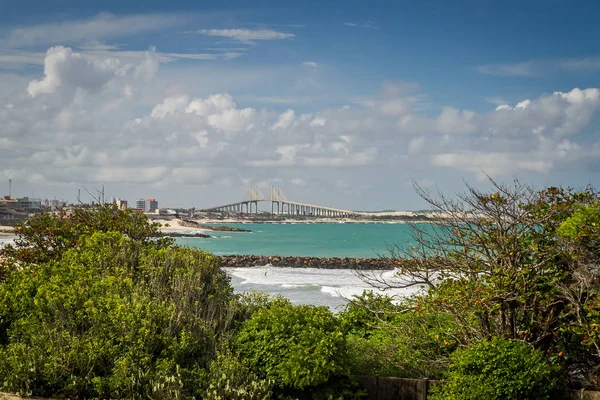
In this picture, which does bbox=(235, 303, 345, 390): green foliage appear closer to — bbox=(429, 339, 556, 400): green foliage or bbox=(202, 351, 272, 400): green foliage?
bbox=(202, 351, 272, 400): green foliage

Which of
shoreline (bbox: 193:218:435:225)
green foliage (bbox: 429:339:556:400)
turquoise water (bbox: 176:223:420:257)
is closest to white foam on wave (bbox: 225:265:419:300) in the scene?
turquoise water (bbox: 176:223:420:257)

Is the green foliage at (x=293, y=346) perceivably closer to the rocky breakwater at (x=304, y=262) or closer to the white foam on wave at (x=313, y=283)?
the white foam on wave at (x=313, y=283)

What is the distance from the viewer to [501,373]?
21.6 ft

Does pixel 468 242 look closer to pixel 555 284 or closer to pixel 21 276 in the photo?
pixel 555 284

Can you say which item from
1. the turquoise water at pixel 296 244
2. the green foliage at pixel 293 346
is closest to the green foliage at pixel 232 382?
the green foliage at pixel 293 346

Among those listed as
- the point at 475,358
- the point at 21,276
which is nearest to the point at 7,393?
the point at 21,276

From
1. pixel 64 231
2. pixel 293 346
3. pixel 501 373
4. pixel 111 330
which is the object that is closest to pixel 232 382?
pixel 293 346

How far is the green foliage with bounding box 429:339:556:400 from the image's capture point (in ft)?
21.4

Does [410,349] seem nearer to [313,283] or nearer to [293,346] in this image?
[293,346]

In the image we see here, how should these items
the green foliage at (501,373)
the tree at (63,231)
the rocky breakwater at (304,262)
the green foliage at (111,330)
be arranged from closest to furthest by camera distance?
the green foliage at (501,373) < the green foliage at (111,330) < the tree at (63,231) < the rocky breakwater at (304,262)

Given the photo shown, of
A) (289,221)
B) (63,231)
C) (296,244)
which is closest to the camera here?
(63,231)

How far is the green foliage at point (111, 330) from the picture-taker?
7.38 metres

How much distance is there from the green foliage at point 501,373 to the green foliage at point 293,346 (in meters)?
1.43

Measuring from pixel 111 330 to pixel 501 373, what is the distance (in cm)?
487
